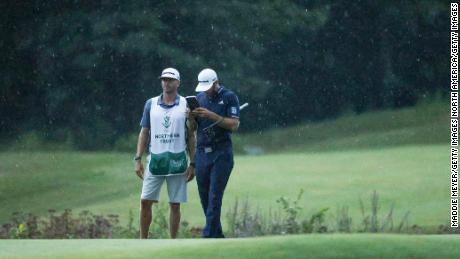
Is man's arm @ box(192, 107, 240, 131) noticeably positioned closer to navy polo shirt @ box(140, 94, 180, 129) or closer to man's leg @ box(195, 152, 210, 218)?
navy polo shirt @ box(140, 94, 180, 129)

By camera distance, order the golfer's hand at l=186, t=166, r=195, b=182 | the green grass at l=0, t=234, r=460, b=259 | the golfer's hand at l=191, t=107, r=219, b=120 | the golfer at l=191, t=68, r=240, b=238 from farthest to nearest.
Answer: the golfer's hand at l=186, t=166, r=195, b=182
the golfer at l=191, t=68, r=240, b=238
the golfer's hand at l=191, t=107, r=219, b=120
the green grass at l=0, t=234, r=460, b=259

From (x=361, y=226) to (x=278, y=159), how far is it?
44.1ft

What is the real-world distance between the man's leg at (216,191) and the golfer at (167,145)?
26 cm

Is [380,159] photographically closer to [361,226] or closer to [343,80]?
[343,80]

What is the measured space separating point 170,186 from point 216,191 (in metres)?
0.44

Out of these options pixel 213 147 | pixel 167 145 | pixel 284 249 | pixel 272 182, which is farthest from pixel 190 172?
pixel 272 182

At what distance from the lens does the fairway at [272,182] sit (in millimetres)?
22266

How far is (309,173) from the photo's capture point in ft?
90.5

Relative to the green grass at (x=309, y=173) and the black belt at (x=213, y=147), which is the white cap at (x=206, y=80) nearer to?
the black belt at (x=213, y=147)

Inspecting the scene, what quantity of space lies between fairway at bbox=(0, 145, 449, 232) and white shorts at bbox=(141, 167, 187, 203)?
21.0 ft

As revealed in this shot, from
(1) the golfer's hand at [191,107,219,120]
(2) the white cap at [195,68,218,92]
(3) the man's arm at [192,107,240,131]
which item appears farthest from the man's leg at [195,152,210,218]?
(2) the white cap at [195,68,218,92]

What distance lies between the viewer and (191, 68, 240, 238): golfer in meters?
12.8

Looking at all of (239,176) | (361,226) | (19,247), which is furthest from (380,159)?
(19,247)

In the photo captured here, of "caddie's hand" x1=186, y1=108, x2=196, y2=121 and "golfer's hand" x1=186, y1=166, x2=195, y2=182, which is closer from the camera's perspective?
"caddie's hand" x1=186, y1=108, x2=196, y2=121
